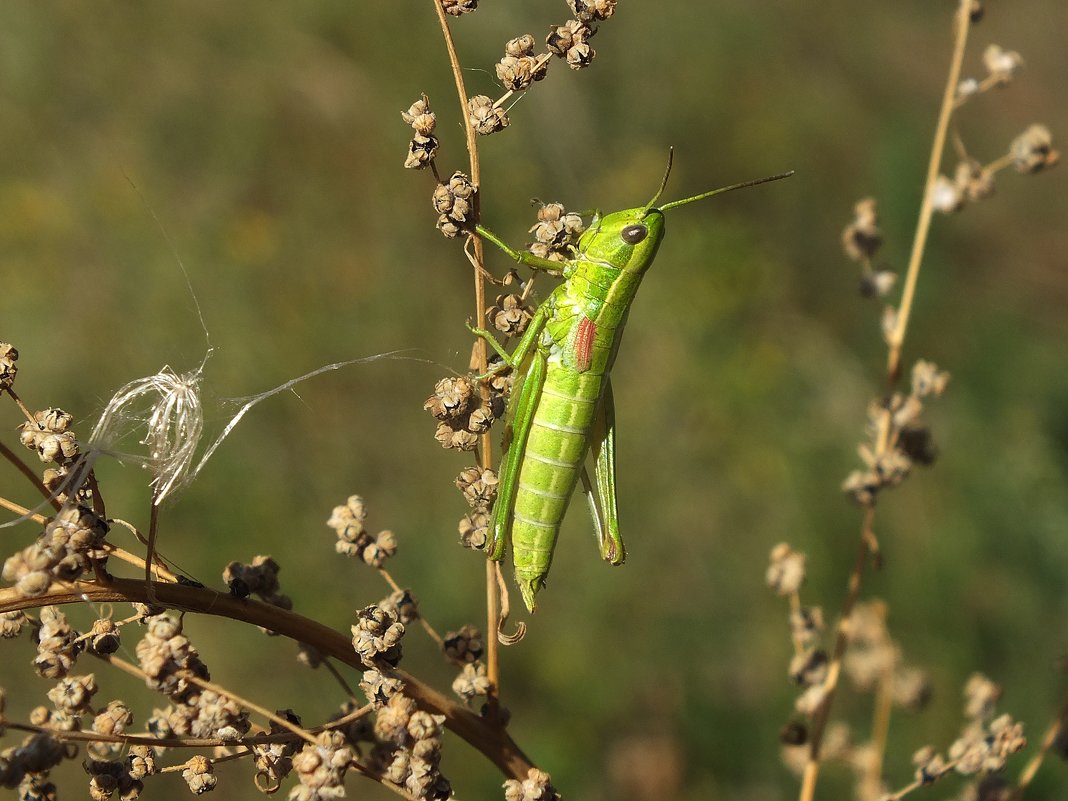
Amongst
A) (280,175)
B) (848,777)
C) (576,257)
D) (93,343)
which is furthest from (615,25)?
(848,777)

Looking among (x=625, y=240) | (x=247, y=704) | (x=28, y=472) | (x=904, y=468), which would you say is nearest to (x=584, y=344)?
(x=625, y=240)

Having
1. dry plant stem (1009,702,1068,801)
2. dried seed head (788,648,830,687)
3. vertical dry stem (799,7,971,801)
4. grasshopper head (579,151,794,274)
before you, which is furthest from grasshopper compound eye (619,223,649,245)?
dry plant stem (1009,702,1068,801)

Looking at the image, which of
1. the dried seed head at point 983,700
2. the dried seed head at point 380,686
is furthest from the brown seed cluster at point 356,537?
the dried seed head at point 983,700

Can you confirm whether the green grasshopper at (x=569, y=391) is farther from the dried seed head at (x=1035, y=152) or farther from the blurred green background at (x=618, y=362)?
the blurred green background at (x=618, y=362)

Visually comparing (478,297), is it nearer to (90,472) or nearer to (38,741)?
(90,472)

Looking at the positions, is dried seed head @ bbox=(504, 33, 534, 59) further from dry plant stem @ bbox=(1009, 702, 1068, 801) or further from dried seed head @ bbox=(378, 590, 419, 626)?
dry plant stem @ bbox=(1009, 702, 1068, 801)

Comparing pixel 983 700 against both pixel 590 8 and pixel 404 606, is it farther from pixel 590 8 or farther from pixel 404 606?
pixel 590 8
